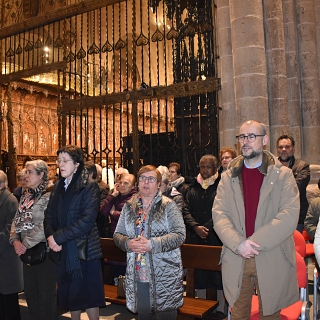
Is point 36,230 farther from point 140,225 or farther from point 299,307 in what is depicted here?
point 299,307

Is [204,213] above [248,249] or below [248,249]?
above

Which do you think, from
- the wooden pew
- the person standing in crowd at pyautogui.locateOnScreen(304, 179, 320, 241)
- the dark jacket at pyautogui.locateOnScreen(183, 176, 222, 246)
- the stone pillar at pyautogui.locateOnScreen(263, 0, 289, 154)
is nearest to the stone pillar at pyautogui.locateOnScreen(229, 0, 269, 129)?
the stone pillar at pyautogui.locateOnScreen(263, 0, 289, 154)

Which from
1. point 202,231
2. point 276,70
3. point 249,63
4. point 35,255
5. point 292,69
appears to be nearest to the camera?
point 35,255

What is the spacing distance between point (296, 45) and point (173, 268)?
173 inches

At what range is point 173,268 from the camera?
2.67 metres

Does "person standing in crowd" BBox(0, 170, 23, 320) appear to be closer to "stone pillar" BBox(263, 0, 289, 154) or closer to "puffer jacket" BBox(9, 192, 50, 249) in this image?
"puffer jacket" BBox(9, 192, 50, 249)

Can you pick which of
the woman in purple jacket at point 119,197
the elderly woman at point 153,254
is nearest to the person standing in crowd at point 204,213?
the woman in purple jacket at point 119,197

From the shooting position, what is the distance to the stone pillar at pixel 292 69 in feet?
18.3

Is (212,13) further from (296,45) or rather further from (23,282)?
(23,282)

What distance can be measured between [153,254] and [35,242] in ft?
3.59

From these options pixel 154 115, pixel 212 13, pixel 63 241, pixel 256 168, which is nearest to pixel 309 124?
pixel 212 13

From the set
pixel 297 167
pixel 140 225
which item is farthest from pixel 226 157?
pixel 140 225

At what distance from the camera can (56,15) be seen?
7.21 metres

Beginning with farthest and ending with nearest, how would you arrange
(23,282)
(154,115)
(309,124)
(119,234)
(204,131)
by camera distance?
(154,115)
(204,131)
(309,124)
(23,282)
(119,234)
